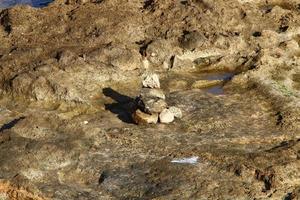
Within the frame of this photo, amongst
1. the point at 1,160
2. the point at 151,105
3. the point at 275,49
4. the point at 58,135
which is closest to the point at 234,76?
the point at 275,49

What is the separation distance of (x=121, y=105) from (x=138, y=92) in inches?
74.6

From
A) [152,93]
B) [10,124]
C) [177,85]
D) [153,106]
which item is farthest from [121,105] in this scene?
[10,124]

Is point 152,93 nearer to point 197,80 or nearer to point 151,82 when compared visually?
point 151,82

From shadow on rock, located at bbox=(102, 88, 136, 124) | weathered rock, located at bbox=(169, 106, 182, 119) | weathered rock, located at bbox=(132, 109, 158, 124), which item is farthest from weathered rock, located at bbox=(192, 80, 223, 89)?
weathered rock, located at bbox=(132, 109, 158, 124)

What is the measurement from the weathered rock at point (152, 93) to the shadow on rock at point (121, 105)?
2.89 ft

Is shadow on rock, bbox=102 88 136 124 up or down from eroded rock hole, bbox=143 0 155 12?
down

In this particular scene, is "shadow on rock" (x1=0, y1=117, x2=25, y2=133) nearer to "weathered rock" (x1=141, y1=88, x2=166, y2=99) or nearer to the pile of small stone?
the pile of small stone

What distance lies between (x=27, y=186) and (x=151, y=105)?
8.02 meters

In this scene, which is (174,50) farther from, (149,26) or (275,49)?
(275,49)

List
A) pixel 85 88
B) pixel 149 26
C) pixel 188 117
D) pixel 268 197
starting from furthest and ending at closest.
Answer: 1. pixel 149 26
2. pixel 85 88
3. pixel 188 117
4. pixel 268 197

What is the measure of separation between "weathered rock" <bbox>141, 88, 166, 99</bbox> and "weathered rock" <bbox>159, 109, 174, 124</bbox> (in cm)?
116

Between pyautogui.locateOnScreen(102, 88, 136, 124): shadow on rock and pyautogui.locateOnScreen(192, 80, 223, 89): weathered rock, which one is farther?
pyautogui.locateOnScreen(192, 80, 223, 89): weathered rock

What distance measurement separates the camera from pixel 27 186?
2423 cm

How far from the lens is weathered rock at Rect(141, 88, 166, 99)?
30.2 m
